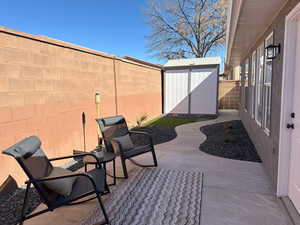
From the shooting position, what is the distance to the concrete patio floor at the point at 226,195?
246 centimetres

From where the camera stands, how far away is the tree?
18.9m

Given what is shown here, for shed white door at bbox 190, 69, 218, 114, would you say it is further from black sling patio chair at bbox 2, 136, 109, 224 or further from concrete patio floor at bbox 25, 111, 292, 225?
black sling patio chair at bbox 2, 136, 109, 224

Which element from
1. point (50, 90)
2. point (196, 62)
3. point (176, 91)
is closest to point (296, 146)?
point (50, 90)

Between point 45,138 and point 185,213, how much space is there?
2825 millimetres

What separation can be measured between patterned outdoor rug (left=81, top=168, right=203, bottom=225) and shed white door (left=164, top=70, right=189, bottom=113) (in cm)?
772

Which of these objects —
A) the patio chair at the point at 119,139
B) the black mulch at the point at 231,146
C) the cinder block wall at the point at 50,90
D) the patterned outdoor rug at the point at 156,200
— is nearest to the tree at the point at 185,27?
the black mulch at the point at 231,146

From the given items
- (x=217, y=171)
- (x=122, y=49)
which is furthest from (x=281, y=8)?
(x=122, y=49)

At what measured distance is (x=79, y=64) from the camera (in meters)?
4.77

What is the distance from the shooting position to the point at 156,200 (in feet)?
9.53

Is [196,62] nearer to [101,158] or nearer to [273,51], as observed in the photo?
[273,51]

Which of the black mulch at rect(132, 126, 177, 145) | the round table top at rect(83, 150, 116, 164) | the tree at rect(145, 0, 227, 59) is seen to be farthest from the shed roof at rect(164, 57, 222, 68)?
the tree at rect(145, 0, 227, 59)

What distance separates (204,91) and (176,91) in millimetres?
1530

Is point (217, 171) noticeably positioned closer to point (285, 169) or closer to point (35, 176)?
point (285, 169)

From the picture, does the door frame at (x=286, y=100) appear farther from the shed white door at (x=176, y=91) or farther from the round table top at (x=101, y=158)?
the shed white door at (x=176, y=91)
